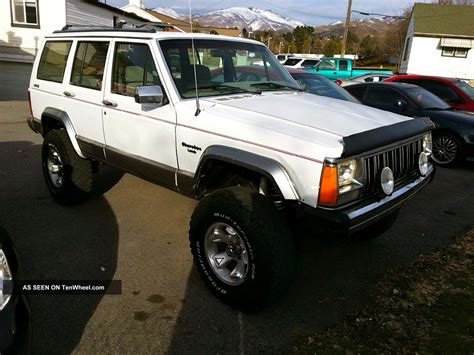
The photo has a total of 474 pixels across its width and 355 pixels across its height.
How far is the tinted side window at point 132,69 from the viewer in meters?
3.90

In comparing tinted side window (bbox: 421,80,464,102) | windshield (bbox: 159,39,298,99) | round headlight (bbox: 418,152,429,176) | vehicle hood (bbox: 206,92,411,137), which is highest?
windshield (bbox: 159,39,298,99)

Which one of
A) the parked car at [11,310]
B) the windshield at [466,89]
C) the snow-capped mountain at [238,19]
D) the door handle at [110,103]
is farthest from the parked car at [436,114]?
the parked car at [11,310]

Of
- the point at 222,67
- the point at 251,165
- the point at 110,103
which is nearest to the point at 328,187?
the point at 251,165

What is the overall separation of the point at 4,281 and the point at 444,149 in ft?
26.9

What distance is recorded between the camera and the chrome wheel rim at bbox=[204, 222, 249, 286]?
321 centimetres

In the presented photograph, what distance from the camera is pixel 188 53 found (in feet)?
12.9

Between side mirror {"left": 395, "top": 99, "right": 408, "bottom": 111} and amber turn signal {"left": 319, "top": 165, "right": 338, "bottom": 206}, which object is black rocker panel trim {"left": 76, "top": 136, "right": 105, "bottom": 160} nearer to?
amber turn signal {"left": 319, "top": 165, "right": 338, "bottom": 206}

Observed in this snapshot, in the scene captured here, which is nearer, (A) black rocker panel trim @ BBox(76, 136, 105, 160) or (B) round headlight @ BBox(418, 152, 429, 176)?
(B) round headlight @ BBox(418, 152, 429, 176)

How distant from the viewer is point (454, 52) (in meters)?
30.2

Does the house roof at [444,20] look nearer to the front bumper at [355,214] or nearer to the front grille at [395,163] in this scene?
the front grille at [395,163]

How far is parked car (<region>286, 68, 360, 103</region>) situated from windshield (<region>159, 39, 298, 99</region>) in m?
3.21

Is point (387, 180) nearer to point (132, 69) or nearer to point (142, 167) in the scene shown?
point (142, 167)

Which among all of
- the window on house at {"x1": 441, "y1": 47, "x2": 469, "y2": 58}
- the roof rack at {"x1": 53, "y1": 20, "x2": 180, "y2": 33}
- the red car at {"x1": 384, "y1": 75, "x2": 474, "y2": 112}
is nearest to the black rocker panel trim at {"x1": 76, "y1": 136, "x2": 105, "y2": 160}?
the roof rack at {"x1": 53, "y1": 20, "x2": 180, "y2": 33}

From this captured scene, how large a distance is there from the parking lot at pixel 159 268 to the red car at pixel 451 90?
4.26 m
